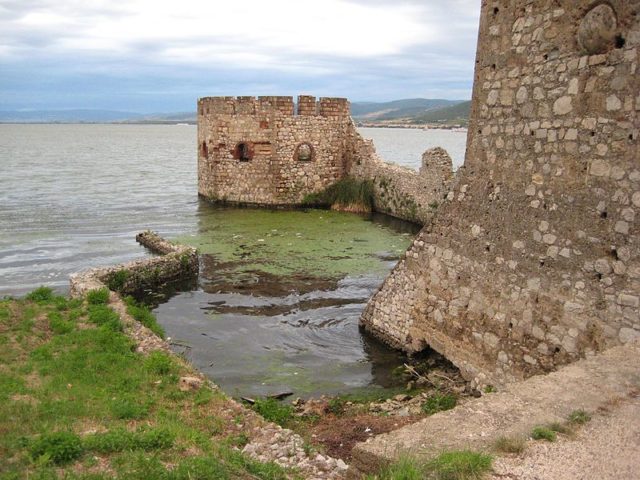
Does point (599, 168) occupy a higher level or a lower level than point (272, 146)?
higher

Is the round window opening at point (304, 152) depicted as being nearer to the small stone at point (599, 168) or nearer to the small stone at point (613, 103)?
the small stone at point (599, 168)

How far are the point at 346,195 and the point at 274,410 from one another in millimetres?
17931

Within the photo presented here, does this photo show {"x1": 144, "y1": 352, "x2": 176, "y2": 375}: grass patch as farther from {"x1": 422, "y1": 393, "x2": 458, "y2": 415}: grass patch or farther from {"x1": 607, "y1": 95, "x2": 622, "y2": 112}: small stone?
{"x1": 607, "y1": 95, "x2": 622, "y2": 112}: small stone

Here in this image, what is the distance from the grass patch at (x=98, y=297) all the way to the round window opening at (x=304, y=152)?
47.9 ft

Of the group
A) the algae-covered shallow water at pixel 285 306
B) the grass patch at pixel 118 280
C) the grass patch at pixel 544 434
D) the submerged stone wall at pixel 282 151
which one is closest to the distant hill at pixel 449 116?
the submerged stone wall at pixel 282 151

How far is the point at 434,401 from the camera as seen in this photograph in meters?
7.93

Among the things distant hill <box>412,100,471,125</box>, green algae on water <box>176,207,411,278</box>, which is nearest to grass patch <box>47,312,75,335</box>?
green algae on water <box>176,207,411,278</box>

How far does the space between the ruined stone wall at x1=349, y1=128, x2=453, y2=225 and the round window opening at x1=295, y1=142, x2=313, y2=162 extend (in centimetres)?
A: 180

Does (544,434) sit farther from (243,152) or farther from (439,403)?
(243,152)

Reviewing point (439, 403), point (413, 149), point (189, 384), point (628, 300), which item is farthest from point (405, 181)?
point (413, 149)

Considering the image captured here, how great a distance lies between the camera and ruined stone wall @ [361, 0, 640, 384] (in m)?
6.32

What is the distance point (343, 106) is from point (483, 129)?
59.1 ft

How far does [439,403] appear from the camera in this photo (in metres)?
7.89

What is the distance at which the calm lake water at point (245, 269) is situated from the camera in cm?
1003
